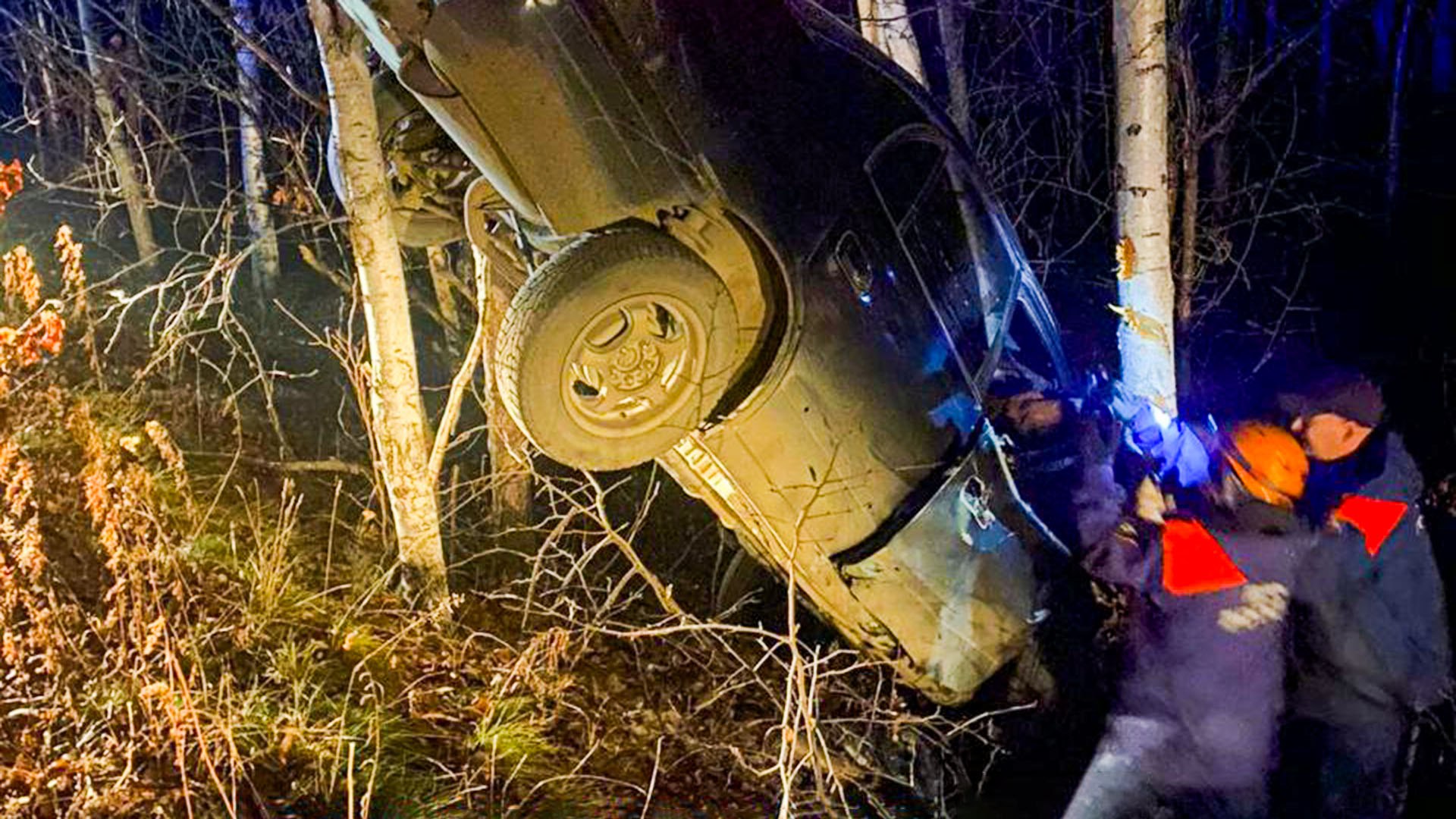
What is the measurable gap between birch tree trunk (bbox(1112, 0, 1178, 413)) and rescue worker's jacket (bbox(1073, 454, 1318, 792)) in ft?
4.69

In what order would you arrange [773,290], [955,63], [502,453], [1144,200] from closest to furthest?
[773,290], [1144,200], [502,453], [955,63]

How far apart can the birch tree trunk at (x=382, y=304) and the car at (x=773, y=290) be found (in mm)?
557

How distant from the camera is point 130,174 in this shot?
9227mm

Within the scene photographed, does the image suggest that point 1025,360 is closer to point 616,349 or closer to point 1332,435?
point 1332,435

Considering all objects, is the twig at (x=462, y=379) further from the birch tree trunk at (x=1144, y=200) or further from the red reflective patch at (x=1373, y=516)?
the red reflective patch at (x=1373, y=516)

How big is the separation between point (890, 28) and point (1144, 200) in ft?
5.38

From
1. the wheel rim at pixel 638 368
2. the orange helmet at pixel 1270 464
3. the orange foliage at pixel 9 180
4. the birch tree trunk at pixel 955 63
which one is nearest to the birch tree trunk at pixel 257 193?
the orange foliage at pixel 9 180

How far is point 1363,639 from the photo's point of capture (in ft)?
11.8

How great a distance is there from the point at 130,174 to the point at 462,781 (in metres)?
7.71

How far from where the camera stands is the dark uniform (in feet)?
11.9

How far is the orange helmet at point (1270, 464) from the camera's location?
150 inches

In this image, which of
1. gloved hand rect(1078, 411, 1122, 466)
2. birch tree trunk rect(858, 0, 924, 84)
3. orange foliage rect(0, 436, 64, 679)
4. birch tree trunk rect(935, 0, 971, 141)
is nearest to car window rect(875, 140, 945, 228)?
gloved hand rect(1078, 411, 1122, 466)

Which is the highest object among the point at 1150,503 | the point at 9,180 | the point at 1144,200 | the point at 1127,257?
the point at 9,180

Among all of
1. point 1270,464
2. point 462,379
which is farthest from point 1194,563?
point 462,379
